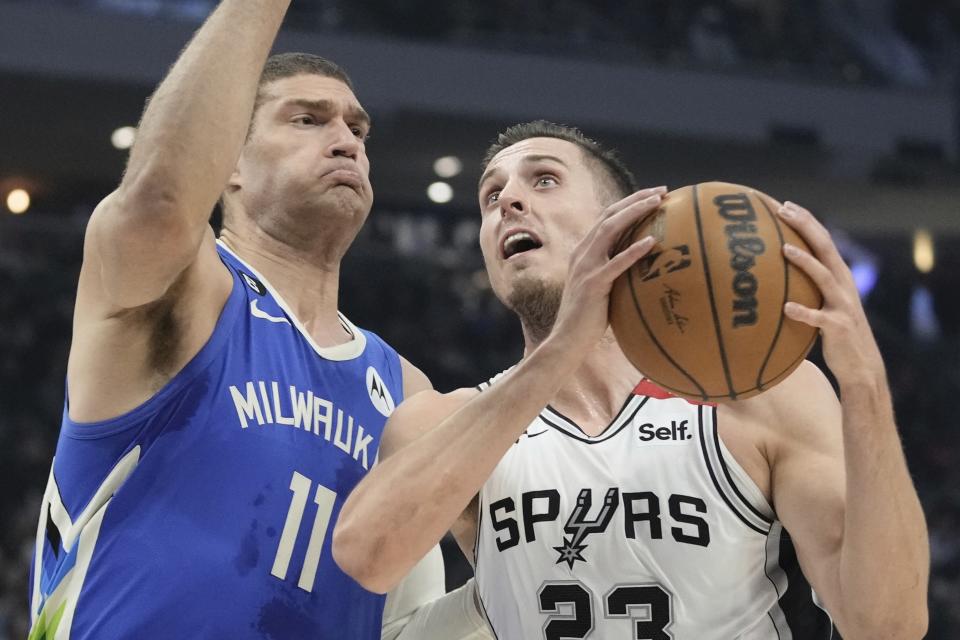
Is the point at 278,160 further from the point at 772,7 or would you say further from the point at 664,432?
the point at 772,7

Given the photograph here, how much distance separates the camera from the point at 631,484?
2.88 m

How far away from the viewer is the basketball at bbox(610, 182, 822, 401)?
7.78ft

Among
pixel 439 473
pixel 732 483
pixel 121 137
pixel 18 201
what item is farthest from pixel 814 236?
pixel 18 201

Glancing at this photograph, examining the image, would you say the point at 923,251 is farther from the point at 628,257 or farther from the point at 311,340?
the point at 628,257

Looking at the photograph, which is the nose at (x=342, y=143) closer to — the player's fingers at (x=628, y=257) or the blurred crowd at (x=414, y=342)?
the player's fingers at (x=628, y=257)

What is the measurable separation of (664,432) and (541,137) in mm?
1039

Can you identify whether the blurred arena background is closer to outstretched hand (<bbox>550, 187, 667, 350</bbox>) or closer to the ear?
the ear

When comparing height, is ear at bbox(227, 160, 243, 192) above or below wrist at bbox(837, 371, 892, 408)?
above

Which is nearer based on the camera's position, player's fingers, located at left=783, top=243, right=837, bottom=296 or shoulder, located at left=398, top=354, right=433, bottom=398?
player's fingers, located at left=783, top=243, right=837, bottom=296

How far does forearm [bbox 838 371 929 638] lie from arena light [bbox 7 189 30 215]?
14351mm

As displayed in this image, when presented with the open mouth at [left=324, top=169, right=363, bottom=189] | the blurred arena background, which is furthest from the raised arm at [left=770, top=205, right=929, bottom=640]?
the blurred arena background

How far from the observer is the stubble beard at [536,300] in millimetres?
3180

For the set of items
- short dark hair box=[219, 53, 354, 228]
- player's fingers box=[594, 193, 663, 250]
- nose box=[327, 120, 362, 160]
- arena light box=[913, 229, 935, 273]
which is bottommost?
player's fingers box=[594, 193, 663, 250]

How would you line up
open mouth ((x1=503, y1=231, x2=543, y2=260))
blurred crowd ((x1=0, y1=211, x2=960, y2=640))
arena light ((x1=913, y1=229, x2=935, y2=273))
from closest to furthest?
open mouth ((x1=503, y1=231, x2=543, y2=260))
blurred crowd ((x1=0, y1=211, x2=960, y2=640))
arena light ((x1=913, y1=229, x2=935, y2=273))
